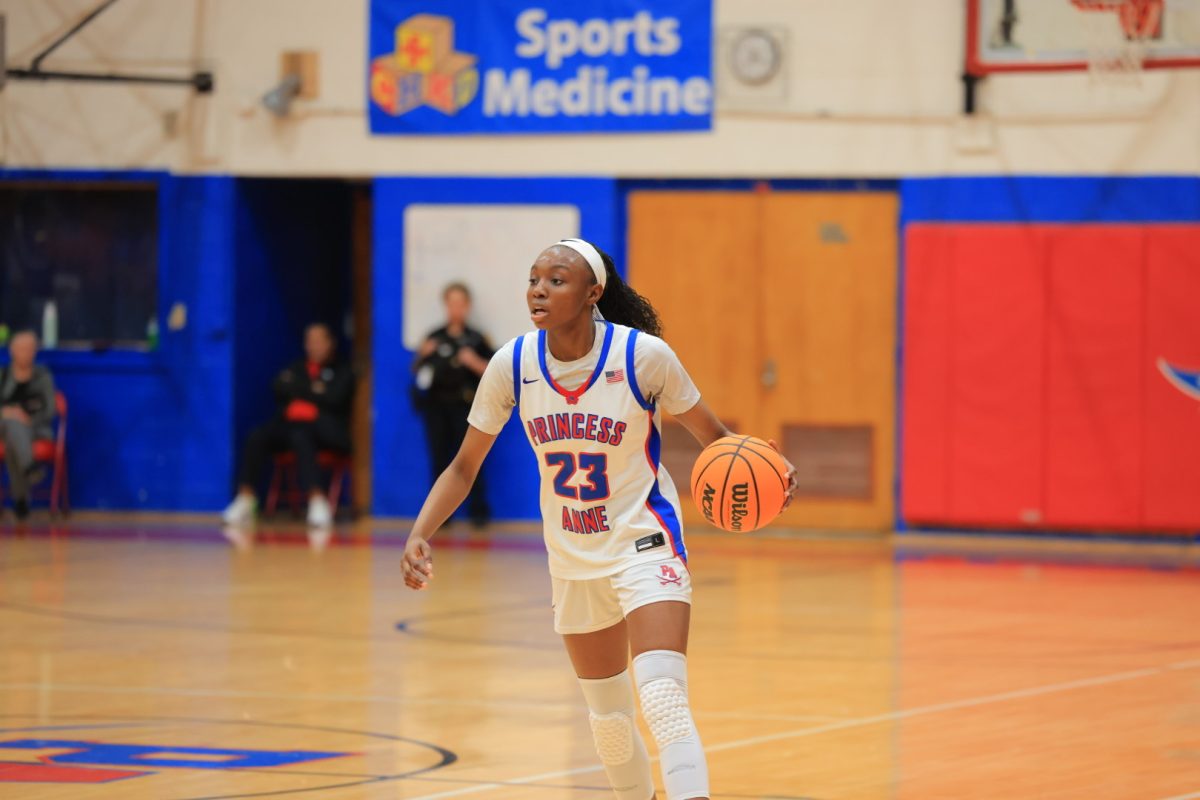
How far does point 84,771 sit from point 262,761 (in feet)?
2.13

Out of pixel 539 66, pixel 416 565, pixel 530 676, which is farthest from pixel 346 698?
pixel 539 66

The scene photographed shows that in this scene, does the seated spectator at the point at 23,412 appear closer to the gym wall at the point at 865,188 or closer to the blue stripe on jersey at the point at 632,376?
the gym wall at the point at 865,188

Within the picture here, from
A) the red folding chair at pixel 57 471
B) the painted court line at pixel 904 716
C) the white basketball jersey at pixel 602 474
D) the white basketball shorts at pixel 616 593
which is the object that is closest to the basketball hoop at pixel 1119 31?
the painted court line at pixel 904 716

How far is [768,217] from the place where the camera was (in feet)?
56.4

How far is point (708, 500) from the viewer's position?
5902mm

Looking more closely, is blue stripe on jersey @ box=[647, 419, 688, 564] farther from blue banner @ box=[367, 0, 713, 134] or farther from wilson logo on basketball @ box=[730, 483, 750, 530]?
blue banner @ box=[367, 0, 713, 134]

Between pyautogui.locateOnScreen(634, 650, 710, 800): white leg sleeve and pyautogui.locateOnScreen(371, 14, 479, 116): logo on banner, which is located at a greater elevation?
pyautogui.locateOnScreen(371, 14, 479, 116): logo on banner

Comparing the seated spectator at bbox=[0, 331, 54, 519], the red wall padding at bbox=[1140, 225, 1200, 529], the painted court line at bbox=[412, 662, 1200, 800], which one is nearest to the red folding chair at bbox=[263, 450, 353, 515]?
the seated spectator at bbox=[0, 331, 54, 519]

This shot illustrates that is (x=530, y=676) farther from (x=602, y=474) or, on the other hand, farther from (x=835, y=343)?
(x=835, y=343)

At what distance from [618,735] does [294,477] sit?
1361 cm

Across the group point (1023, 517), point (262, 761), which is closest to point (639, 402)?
point (262, 761)

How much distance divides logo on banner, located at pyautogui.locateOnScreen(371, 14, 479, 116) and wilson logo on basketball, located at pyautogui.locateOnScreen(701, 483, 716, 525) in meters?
12.3

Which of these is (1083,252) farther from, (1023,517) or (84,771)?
(84,771)

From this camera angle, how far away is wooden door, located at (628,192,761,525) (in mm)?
17266
